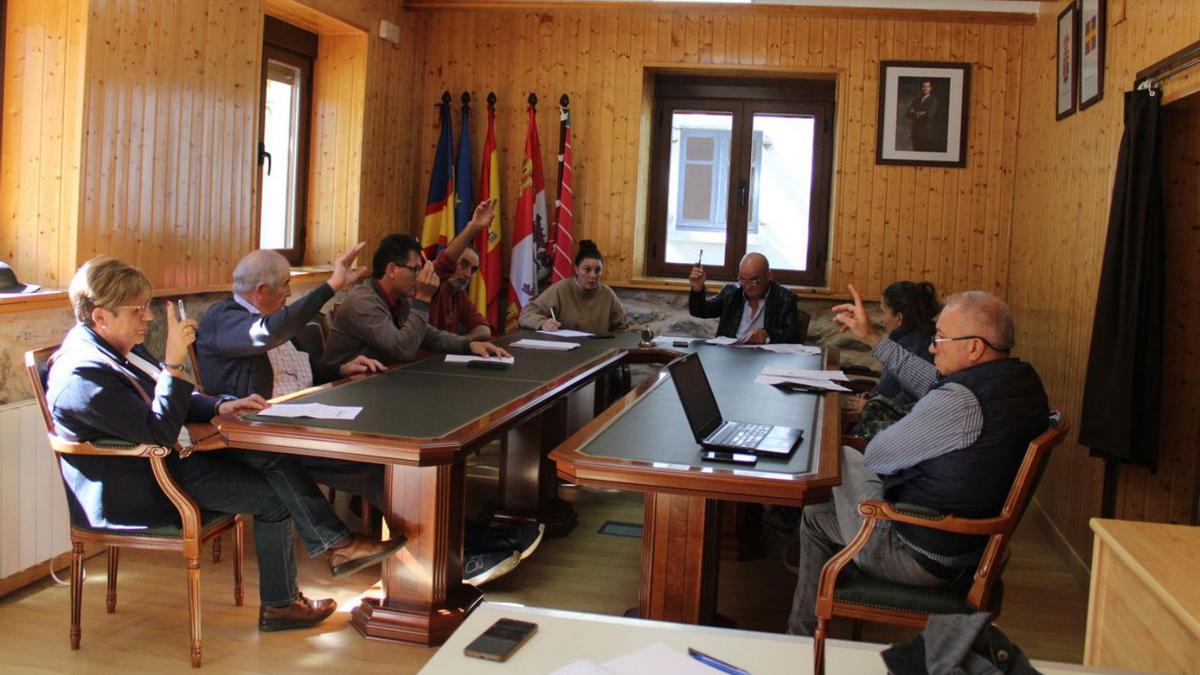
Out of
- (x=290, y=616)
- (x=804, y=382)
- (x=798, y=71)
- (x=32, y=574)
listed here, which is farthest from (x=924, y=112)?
(x=32, y=574)

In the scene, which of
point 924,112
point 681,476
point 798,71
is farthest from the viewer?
point 798,71

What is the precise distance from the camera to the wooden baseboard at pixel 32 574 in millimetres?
3549

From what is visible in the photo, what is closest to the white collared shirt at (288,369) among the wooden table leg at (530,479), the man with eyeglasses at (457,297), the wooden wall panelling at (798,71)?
the wooden table leg at (530,479)

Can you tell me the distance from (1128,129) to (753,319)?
2.36 m

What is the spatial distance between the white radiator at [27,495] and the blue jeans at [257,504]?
2.41ft

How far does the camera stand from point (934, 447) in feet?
8.64

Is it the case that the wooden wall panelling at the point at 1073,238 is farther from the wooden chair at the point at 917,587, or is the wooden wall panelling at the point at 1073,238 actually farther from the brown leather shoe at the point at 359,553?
the brown leather shoe at the point at 359,553

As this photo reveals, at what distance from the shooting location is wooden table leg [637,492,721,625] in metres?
2.77

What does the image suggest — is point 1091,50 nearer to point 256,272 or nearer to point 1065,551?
point 1065,551

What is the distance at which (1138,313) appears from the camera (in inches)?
149

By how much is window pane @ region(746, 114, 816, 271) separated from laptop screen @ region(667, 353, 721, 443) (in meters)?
4.24

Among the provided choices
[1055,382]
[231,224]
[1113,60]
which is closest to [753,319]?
[1055,382]

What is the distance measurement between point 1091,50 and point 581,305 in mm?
2800

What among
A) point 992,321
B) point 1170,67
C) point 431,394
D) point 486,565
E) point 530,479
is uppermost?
point 1170,67
